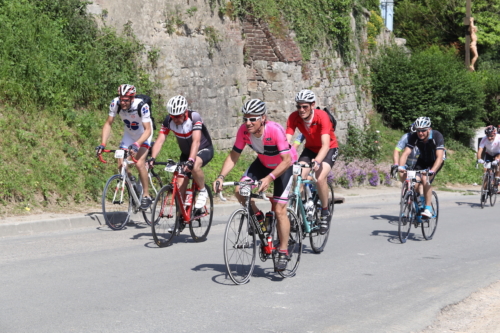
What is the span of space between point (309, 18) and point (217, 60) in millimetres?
5037

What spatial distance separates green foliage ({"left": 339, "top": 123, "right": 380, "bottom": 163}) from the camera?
81.1 ft

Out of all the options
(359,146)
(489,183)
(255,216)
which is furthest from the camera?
(359,146)

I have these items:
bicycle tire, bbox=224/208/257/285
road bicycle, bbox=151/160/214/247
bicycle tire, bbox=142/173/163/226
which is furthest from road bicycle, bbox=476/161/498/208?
bicycle tire, bbox=224/208/257/285

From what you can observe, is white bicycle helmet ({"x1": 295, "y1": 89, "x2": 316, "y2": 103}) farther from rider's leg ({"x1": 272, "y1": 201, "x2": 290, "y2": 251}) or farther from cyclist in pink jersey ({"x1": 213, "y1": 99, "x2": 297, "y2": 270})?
rider's leg ({"x1": 272, "y1": 201, "x2": 290, "y2": 251})

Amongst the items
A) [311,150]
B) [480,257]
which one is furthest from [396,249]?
[311,150]

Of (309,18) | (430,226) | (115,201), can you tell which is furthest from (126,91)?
(309,18)

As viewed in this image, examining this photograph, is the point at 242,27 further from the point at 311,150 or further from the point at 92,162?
the point at 311,150

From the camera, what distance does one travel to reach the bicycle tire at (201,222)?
9812 mm

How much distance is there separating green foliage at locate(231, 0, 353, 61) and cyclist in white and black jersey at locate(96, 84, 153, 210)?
10473mm

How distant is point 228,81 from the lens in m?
20.5

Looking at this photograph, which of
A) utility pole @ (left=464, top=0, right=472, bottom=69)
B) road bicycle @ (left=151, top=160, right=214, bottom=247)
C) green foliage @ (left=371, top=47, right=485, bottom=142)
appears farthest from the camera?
utility pole @ (left=464, top=0, right=472, bottom=69)

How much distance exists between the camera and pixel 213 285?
742 cm

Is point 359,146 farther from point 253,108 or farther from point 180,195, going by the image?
point 253,108

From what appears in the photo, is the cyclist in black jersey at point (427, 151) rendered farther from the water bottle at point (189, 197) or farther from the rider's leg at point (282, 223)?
the rider's leg at point (282, 223)
